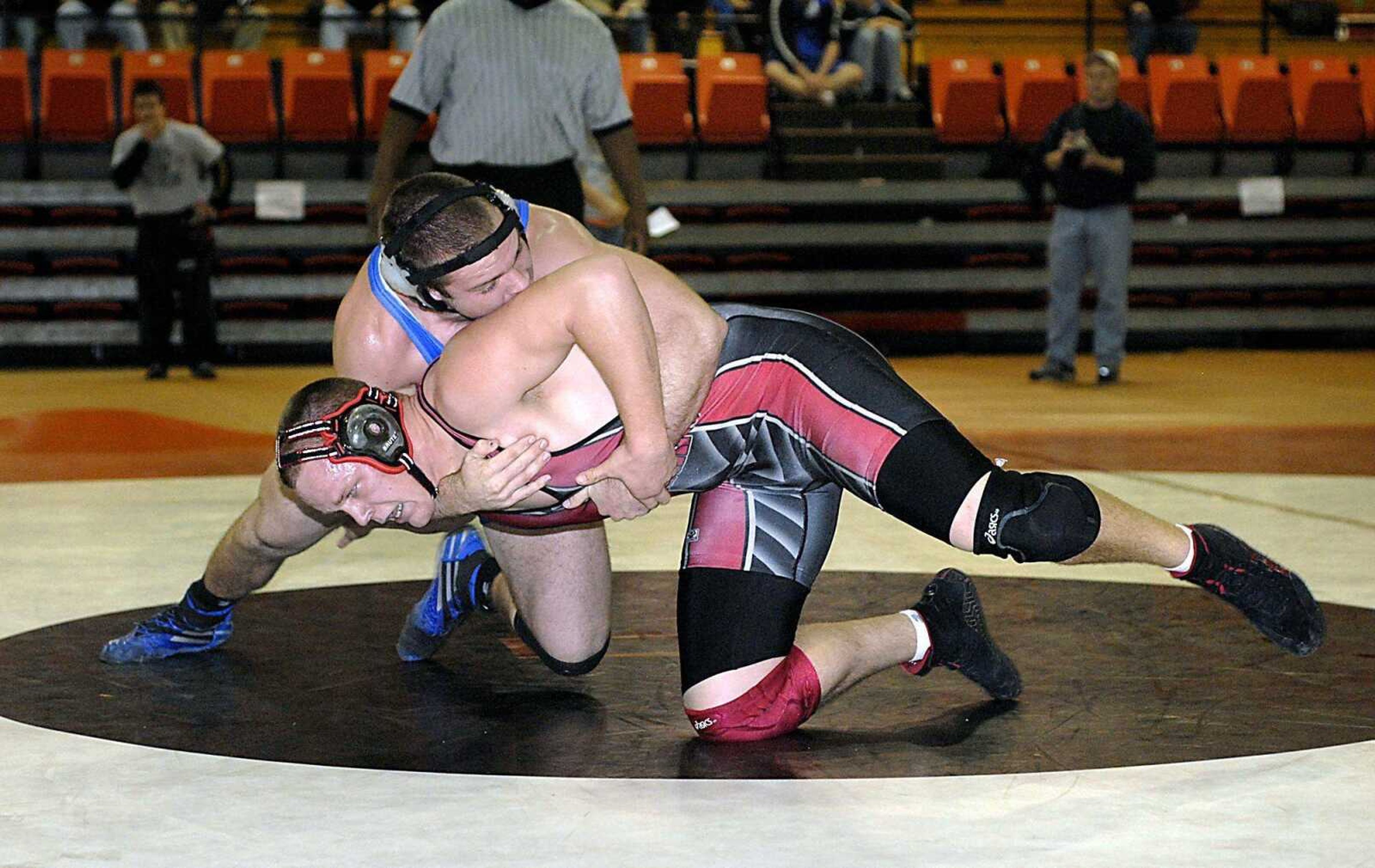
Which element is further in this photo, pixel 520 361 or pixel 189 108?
pixel 189 108

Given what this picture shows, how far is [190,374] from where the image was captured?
10.1 metres

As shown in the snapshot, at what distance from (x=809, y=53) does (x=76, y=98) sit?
4585 mm

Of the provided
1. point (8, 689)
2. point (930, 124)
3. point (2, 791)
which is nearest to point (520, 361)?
point (2, 791)

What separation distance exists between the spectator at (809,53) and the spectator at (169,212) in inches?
146

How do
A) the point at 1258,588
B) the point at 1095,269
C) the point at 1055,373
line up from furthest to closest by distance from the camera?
the point at 1055,373 < the point at 1095,269 < the point at 1258,588

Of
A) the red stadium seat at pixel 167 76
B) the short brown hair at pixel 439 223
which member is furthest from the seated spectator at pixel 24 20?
the short brown hair at pixel 439 223

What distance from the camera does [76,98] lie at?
10.6 meters

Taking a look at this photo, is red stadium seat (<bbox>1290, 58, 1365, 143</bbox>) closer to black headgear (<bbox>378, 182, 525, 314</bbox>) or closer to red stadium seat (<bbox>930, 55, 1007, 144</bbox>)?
red stadium seat (<bbox>930, 55, 1007, 144</bbox>)

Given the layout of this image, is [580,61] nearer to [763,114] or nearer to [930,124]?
[763,114]

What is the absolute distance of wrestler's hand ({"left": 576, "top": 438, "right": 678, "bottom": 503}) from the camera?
8.46 feet

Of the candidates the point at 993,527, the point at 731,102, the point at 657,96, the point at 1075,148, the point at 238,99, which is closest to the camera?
the point at 993,527

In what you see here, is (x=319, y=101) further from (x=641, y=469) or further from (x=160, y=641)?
(x=641, y=469)

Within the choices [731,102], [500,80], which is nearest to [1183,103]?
[731,102]

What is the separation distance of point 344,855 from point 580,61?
2.88 m
